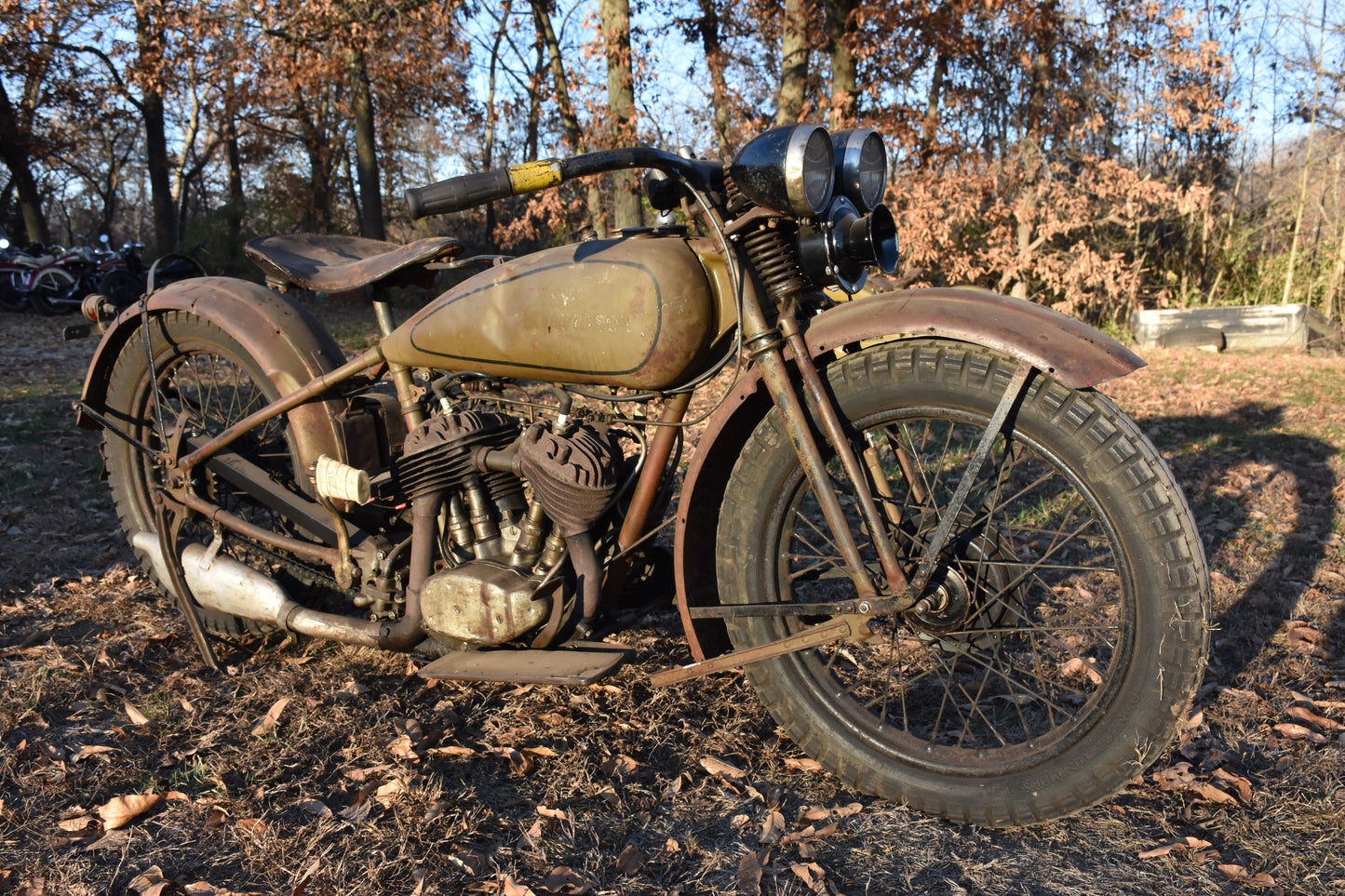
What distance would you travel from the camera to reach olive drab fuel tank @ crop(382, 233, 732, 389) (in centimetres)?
229

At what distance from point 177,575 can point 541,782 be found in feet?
5.45

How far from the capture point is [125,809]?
2305mm

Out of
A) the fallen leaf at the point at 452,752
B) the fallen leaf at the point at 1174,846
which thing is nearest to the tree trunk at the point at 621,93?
the fallen leaf at the point at 452,752

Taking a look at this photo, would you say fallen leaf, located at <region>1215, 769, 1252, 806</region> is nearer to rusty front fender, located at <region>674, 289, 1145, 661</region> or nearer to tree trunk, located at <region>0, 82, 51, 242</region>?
rusty front fender, located at <region>674, 289, 1145, 661</region>

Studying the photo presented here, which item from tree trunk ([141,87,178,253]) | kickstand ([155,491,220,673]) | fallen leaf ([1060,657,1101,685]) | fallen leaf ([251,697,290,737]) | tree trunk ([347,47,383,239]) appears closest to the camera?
fallen leaf ([251,697,290,737])

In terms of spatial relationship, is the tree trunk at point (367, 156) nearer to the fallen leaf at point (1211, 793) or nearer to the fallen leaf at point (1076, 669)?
the fallen leaf at point (1076, 669)

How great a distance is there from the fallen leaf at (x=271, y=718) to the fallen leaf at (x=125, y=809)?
353mm

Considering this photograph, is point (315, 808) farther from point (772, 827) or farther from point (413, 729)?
point (772, 827)

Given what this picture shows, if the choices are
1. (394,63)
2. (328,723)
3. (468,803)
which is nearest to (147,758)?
(328,723)

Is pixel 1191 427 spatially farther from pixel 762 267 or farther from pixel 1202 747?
pixel 762 267

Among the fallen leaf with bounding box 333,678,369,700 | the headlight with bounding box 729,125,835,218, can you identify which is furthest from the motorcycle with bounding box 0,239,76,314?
the headlight with bounding box 729,125,835,218

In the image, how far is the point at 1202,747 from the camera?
248 centimetres

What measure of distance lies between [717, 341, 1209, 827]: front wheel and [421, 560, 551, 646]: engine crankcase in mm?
565

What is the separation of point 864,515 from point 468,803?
125 centimetres
